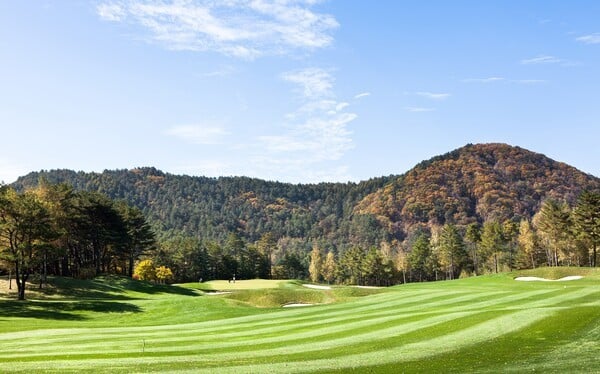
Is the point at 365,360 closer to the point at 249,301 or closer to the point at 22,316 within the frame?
the point at 249,301

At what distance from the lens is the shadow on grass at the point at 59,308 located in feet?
157

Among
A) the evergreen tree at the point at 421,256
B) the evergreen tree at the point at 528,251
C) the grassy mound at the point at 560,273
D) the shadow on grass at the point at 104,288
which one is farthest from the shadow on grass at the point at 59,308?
the evergreen tree at the point at 528,251

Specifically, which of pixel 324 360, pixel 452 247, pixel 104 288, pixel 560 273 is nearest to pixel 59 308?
pixel 104 288

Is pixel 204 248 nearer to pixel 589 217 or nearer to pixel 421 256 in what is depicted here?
pixel 421 256

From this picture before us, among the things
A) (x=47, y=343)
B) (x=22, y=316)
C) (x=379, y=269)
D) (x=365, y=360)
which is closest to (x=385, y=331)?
(x=365, y=360)

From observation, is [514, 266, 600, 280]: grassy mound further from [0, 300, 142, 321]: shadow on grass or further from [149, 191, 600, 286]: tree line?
[0, 300, 142, 321]: shadow on grass

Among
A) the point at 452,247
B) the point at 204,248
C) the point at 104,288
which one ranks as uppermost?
the point at 204,248

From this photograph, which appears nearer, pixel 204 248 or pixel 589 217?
pixel 589 217

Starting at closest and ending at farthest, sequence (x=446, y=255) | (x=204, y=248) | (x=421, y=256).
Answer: (x=446, y=255), (x=421, y=256), (x=204, y=248)

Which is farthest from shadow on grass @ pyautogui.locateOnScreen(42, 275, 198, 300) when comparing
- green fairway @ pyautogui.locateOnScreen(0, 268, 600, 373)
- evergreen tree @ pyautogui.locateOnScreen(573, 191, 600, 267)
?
evergreen tree @ pyautogui.locateOnScreen(573, 191, 600, 267)

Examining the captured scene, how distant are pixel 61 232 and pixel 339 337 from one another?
53646mm

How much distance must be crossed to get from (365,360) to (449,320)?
1087cm

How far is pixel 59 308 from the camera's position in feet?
171

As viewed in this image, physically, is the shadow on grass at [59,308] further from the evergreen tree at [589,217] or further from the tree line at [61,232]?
the evergreen tree at [589,217]
